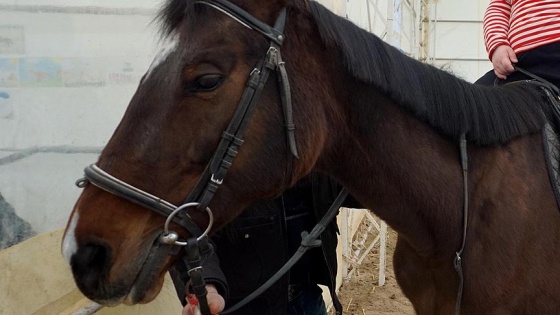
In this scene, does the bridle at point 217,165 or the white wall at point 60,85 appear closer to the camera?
the bridle at point 217,165

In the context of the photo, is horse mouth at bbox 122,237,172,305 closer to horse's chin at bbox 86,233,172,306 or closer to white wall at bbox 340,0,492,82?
Answer: horse's chin at bbox 86,233,172,306

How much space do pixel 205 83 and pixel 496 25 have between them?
5.37 ft

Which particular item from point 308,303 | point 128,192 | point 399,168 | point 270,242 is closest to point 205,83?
point 128,192

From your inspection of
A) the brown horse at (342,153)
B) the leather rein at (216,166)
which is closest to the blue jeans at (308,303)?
the brown horse at (342,153)

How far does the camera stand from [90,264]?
1.45 metres

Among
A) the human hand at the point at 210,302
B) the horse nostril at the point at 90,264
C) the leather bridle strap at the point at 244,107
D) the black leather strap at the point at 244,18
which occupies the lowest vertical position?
the human hand at the point at 210,302

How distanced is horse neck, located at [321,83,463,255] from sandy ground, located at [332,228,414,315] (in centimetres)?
341

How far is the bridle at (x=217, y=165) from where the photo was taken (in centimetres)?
146

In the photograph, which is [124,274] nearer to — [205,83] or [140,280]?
[140,280]

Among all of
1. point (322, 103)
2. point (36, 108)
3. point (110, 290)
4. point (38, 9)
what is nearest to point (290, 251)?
point (322, 103)

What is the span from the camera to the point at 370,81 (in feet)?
5.73

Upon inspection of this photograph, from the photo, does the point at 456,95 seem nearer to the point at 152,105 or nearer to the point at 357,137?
the point at 357,137

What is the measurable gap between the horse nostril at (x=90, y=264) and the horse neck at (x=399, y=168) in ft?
2.46

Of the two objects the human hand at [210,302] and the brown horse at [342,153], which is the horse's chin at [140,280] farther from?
the human hand at [210,302]
